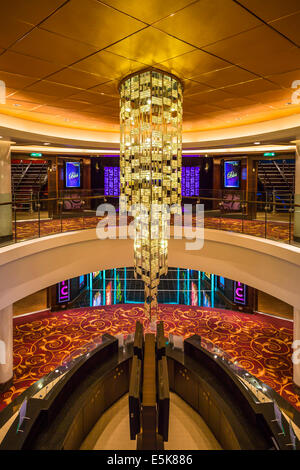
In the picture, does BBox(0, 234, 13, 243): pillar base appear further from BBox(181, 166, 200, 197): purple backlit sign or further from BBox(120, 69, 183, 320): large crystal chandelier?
BBox(181, 166, 200, 197): purple backlit sign

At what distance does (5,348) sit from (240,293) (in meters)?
7.98

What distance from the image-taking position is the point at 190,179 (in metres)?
13.4

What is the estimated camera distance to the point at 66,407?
17.6 ft

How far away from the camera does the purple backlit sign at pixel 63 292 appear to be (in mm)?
11531

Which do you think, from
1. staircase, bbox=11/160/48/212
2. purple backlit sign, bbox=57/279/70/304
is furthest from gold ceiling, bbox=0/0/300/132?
staircase, bbox=11/160/48/212

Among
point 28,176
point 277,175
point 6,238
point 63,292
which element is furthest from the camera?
point 28,176

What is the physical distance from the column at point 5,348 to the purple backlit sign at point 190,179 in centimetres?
862

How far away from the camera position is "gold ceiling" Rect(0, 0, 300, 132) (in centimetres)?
272

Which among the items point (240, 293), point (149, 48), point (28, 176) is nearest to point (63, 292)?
point (28, 176)

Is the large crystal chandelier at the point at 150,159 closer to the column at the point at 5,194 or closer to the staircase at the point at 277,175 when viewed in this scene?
the column at the point at 5,194

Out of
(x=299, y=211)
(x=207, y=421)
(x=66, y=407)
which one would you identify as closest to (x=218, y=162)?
(x=299, y=211)

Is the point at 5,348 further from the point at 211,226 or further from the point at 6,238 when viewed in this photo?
the point at 211,226

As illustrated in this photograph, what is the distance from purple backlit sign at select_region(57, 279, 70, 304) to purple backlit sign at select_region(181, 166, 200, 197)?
6.07 metres
